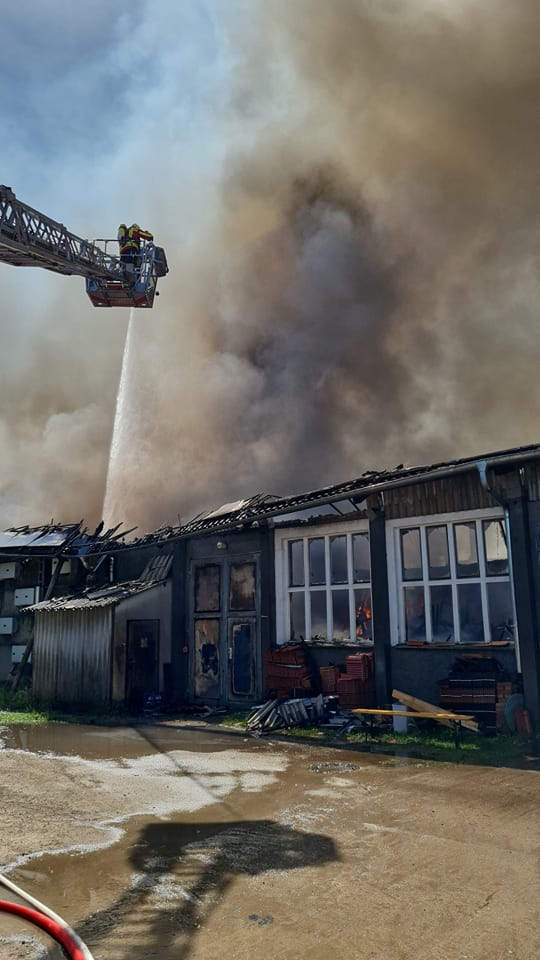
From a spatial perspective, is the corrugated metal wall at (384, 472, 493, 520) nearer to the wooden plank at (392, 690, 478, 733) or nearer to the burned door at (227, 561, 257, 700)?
the wooden plank at (392, 690, 478, 733)

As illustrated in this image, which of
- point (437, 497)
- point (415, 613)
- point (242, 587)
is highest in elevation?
point (437, 497)

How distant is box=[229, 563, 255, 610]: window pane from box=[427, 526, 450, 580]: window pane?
3.94m

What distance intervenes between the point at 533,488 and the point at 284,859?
7619 mm

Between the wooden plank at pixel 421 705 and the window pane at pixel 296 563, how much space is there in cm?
356

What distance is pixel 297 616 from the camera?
49.2 feet

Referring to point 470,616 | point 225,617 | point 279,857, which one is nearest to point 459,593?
point 470,616

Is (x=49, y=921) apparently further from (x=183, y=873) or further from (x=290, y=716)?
(x=290, y=716)

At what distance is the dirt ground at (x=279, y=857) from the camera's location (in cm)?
430

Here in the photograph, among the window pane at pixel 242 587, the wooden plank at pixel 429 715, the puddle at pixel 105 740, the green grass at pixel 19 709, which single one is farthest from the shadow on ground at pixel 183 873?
the green grass at pixel 19 709

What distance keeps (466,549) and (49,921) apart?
1356 cm

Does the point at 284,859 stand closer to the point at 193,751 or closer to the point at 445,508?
the point at 193,751

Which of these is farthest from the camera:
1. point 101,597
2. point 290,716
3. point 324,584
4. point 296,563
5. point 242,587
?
point 101,597

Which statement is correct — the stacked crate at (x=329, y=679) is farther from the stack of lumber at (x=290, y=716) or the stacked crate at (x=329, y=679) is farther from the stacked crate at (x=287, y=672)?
the stack of lumber at (x=290, y=716)

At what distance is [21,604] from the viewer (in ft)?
68.8
